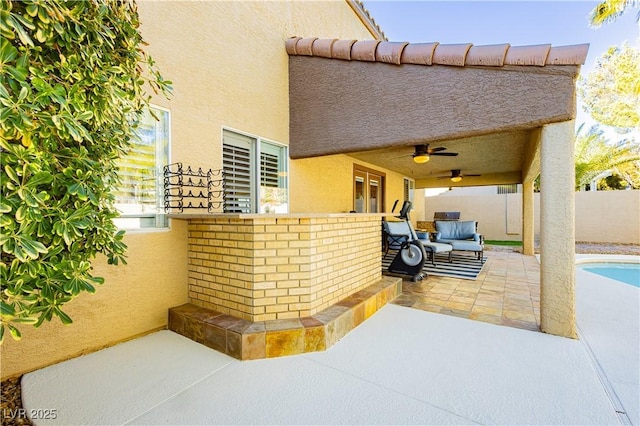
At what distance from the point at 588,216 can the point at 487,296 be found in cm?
1156

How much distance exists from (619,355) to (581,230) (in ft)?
41.5

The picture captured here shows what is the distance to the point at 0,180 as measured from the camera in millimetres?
1340

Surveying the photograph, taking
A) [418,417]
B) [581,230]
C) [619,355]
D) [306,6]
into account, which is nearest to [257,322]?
[418,417]

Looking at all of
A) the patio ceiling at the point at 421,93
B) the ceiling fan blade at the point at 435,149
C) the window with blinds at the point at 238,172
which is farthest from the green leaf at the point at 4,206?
the ceiling fan blade at the point at 435,149

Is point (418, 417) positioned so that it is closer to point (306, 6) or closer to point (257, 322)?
point (257, 322)

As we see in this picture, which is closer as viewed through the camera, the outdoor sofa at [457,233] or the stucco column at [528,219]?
the outdoor sofa at [457,233]

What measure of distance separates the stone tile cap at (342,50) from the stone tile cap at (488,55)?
6.11 ft

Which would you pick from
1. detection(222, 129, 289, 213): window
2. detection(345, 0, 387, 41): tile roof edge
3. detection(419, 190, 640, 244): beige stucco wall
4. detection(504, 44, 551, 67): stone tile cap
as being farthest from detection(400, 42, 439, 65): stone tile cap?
detection(419, 190, 640, 244): beige stucco wall

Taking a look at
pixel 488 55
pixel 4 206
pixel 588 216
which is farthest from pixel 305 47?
pixel 588 216

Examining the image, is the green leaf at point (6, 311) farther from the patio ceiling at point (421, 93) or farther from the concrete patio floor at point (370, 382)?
the patio ceiling at point (421, 93)

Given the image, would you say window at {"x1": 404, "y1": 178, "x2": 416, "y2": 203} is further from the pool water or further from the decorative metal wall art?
the decorative metal wall art

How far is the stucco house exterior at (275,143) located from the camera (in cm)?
321

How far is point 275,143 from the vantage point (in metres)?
5.39

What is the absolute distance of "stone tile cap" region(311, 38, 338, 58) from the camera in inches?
196
